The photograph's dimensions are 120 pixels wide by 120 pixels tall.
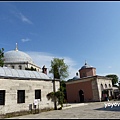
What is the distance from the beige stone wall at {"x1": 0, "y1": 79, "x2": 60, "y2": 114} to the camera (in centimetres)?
1297

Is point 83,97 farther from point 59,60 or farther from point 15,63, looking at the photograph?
point 15,63

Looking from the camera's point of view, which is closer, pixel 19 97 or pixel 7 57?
pixel 19 97

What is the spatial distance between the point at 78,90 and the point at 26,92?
18609 mm

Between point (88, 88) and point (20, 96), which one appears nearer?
point (20, 96)

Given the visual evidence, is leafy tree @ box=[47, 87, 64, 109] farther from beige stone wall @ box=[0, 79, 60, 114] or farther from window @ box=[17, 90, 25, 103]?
window @ box=[17, 90, 25, 103]

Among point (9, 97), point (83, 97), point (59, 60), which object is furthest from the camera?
point (59, 60)

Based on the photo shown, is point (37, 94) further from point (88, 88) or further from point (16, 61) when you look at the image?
point (16, 61)

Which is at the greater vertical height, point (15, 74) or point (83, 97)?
point (15, 74)

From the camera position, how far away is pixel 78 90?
1224 inches

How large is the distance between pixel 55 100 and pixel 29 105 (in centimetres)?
348

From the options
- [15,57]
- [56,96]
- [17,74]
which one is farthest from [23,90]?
[15,57]

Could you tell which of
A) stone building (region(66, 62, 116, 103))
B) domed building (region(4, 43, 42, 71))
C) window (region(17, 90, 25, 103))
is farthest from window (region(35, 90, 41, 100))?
domed building (region(4, 43, 42, 71))

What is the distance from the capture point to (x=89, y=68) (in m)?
33.3

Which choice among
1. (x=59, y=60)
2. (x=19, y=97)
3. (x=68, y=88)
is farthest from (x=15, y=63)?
(x=19, y=97)
